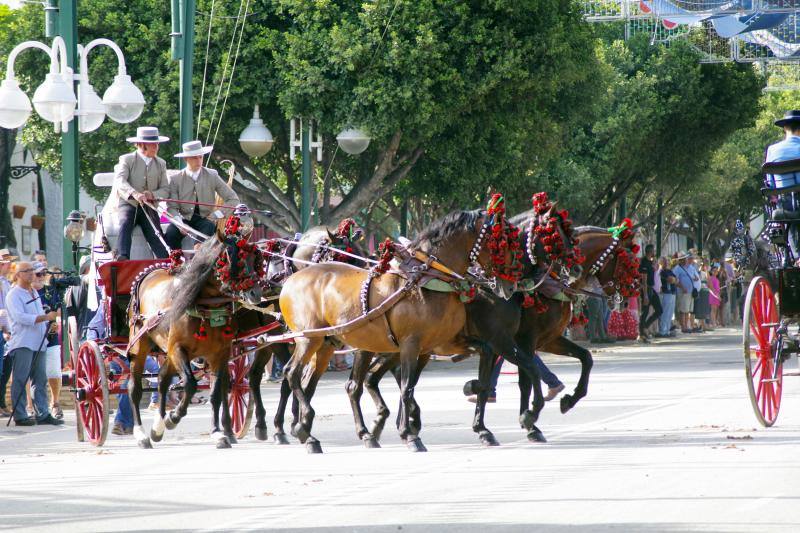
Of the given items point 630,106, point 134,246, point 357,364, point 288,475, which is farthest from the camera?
point 630,106

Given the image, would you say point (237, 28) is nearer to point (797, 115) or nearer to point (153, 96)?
point (153, 96)

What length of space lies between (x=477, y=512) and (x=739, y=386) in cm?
1112

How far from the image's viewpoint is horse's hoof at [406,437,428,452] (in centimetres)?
1245

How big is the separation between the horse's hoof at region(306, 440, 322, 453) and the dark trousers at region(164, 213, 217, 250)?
11.2 ft

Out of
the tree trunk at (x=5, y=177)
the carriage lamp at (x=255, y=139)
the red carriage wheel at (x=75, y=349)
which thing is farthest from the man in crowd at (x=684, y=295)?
the red carriage wheel at (x=75, y=349)

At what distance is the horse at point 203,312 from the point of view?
43.5 feet

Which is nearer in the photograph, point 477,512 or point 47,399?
point 477,512

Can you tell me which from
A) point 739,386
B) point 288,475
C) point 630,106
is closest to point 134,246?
point 288,475

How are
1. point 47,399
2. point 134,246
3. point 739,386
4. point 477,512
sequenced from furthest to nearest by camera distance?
point 739,386, point 47,399, point 134,246, point 477,512

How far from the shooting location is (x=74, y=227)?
16062 mm

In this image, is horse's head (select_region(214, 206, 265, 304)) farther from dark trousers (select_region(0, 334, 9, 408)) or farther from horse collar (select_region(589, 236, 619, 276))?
dark trousers (select_region(0, 334, 9, 408))

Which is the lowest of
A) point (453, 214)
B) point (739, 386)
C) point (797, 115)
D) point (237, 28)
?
point (739, 386)

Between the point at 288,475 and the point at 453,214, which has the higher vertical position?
the point at 453,214

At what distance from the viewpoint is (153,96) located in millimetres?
26312
